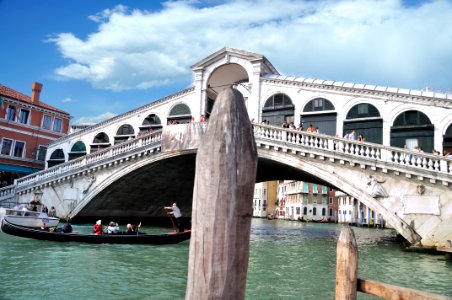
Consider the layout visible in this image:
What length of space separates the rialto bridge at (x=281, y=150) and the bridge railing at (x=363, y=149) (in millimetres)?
33

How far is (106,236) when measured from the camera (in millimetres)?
10742

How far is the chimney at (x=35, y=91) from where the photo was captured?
2278 centimetres

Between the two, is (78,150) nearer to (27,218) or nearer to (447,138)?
(27,218)

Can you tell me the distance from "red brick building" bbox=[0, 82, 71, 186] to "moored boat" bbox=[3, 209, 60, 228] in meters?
8.89

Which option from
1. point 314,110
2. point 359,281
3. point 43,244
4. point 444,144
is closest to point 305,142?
point 314,110

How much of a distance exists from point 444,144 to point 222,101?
13708 mm

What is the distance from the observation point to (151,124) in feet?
65.5

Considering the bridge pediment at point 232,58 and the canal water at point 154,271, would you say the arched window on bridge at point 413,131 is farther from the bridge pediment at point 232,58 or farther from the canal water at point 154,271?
the bridge pediment at point 232,58

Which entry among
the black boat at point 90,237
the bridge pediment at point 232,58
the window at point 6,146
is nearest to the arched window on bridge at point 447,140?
the bridge pediment at point 232,58

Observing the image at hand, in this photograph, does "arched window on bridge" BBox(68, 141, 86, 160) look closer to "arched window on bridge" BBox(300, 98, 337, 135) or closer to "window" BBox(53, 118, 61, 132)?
"window" BBox(53, 118, 61, 132)

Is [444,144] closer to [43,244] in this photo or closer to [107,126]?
[43,244]

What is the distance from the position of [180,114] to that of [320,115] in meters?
6.85

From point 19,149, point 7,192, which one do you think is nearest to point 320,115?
point 7,192

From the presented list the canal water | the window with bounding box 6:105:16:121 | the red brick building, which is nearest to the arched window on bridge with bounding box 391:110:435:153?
the canal water
